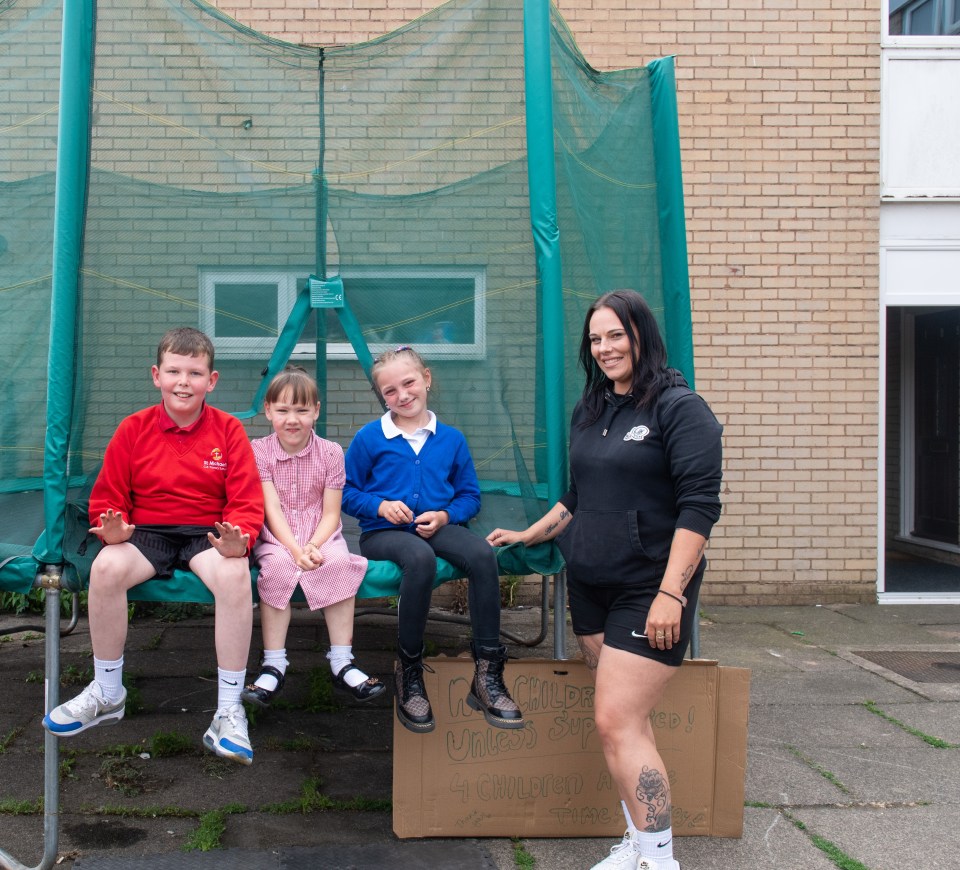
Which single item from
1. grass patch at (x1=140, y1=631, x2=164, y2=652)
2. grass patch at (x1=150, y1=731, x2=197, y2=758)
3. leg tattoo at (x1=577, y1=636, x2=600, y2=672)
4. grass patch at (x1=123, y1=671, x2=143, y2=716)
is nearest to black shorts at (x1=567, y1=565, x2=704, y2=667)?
leg tattoo at (x1=577, y1=636, x2=600, y2=672)

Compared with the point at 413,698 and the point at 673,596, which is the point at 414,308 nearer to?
the point at 413,698

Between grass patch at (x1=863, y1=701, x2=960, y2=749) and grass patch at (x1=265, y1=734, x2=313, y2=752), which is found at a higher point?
grass patch at (x1=863, y1=701, x2=960, y2=749)

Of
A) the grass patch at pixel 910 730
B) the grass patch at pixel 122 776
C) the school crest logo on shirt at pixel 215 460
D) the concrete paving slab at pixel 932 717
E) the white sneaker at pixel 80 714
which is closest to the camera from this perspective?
the white sneaker at pixel 80 714

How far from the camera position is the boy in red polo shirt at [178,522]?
3.00m

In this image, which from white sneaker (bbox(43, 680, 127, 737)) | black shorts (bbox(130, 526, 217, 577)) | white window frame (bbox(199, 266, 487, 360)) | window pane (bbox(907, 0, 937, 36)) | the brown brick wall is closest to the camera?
white sneaker (bbox(43, 680, 127, 737))

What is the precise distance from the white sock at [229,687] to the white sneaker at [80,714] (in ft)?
1.15

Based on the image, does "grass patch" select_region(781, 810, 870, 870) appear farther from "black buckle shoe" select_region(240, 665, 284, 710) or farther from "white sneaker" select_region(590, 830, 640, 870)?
"black buckle shoe" select_region(240, 665, 284, 710)

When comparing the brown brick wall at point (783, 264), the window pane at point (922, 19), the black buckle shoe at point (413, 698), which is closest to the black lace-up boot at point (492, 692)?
the black buckle shoe at point (413, 698)

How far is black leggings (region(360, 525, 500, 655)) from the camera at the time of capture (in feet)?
10.2

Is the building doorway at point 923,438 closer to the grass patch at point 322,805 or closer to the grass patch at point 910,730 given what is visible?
the grass patch at point 910,730

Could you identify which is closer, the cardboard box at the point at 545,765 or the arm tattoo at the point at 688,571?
the arm tattoo at the point at 688,571

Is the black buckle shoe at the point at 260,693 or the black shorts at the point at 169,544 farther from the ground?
the black shorts at the point at 169,544

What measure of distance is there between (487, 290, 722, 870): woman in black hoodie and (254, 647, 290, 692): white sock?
102cm

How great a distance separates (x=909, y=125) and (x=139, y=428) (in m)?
5.97
